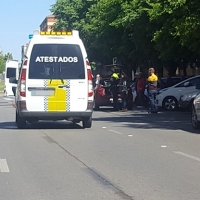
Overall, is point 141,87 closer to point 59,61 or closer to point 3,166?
point 59,61

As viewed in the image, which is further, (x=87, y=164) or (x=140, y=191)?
(x=87, y=164)

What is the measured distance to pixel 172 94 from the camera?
103 feet

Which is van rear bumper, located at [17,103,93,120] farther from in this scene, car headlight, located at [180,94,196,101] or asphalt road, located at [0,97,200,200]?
car headlight, located at [180,94,196,101]

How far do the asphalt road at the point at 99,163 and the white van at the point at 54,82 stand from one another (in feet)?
2.07

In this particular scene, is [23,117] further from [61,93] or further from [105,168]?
[105,168]

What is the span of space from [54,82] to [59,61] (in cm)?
62

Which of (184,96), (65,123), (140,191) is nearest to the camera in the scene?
(140,191)

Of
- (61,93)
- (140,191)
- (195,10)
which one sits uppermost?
(195,10)

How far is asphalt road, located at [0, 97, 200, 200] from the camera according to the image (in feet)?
31.5

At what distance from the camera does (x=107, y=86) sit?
31.5 metres

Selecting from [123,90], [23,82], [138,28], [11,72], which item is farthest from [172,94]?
[11,72]

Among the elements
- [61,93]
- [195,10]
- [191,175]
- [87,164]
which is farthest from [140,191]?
[195,10]

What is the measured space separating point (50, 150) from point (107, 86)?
16942 mm

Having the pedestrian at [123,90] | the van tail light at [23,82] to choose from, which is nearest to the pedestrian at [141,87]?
the pedestrian at [123,90]
